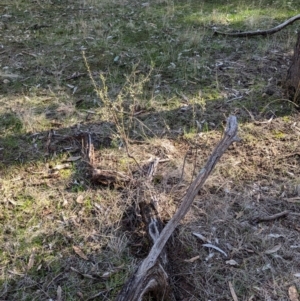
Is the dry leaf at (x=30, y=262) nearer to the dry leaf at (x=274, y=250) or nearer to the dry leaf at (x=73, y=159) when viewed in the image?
the dry leaf at (x=73, y=159)

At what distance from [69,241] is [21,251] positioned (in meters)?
0.31

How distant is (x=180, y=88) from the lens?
394 cm

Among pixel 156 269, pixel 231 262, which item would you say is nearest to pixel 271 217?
pixel 231 262

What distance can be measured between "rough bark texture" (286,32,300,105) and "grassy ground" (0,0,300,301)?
9cm

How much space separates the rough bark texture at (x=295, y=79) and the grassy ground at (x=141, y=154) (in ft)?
0.30

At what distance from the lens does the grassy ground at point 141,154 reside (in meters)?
2.19

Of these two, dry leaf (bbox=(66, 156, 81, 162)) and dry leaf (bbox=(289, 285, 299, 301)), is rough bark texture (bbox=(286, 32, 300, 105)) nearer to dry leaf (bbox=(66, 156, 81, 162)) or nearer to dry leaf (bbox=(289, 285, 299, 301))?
dry leaf (bbox=(289, 285, 299, 301))

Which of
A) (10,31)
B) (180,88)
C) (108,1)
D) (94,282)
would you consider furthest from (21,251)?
(108,1)

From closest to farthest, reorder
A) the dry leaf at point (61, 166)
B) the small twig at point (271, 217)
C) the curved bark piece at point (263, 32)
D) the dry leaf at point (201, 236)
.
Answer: the dry leaf at point (201, 236)
the small twig at point (271, 217)
the dry leaf at point (61, 166)
the curved bark piece at point (263, 32)

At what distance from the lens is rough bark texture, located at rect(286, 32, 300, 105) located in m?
3.46

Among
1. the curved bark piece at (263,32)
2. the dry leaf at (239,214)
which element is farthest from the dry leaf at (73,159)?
the curved bark piece at (263,32)

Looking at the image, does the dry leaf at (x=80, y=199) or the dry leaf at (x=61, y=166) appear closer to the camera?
the dry leaf at (x=80, y=199)


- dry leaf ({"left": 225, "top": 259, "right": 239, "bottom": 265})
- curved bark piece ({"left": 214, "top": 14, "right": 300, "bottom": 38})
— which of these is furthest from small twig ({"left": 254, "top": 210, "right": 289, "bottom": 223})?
curved bark piece ({"left": 214, "top": 14, "right": 300, "bottom": 38})

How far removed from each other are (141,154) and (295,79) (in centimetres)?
173
